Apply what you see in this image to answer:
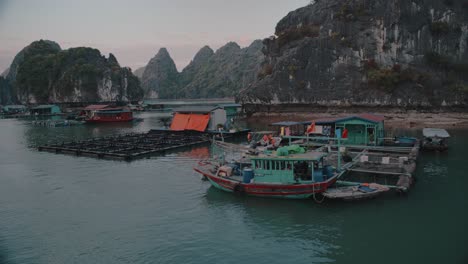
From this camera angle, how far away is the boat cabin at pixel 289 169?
22.6 meters

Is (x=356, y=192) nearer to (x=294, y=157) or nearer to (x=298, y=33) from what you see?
(x=294, y=157)

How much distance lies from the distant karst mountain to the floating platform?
114884 mm

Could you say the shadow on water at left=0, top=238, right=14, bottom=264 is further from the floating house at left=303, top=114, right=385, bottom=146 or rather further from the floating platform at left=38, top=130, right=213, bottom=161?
the floating house at left=303, top=114, right=385, bottom=146

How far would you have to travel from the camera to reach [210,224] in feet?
65.4

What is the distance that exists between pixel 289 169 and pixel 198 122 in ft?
108

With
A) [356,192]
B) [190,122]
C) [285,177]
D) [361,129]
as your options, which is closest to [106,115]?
[190,122]

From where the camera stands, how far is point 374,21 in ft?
281

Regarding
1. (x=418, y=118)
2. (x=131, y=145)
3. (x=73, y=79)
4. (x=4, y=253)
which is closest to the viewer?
(x=4, y=253)

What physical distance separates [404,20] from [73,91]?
130 metres

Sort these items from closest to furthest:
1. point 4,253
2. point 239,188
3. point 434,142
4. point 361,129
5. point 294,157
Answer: point 4,253, point 294,157, point 239,188, point 361,129, point 434,142

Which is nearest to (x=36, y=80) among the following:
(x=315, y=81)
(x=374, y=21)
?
(x=315, y=81)

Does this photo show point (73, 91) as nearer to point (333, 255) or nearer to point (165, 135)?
point (165, 135)

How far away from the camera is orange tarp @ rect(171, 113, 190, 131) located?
183 feet

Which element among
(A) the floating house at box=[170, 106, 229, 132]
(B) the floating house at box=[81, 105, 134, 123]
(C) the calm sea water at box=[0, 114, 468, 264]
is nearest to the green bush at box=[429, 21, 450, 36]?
(A) the floating house at box=[170, 106, 229, 132]
